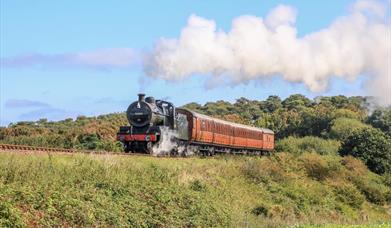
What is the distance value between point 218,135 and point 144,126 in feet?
33.2

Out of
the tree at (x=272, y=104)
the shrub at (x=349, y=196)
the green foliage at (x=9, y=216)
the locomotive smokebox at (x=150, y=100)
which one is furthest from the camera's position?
the tree at (x=272, y=104)

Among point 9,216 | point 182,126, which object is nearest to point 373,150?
point 182,126

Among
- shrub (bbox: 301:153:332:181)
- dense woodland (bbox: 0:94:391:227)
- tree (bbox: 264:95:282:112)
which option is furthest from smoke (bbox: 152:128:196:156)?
tree (bbox: 264:95:282:112)

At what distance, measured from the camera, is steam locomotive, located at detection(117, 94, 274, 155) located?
108ft

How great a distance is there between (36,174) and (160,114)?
19597 millimetres

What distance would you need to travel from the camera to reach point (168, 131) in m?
33.8

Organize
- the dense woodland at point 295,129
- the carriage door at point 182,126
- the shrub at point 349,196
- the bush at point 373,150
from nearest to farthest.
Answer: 1. the carriage door at point 182,126
2. the shrub at point 349,196
3. the dense woodland at point 295,129
4. the bush at point 373,150

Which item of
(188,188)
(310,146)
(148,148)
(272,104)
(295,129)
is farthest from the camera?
(272,104)

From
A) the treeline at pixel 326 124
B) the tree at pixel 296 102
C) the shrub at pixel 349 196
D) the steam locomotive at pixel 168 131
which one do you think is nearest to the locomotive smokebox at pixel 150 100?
the steam locomotive at pixel 168 131

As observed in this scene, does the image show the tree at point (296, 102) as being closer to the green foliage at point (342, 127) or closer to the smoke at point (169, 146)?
the green foliage at point (342, 127)

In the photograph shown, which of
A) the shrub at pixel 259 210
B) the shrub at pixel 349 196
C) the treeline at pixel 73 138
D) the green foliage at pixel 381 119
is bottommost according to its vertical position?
the shrub at pixel 259 210

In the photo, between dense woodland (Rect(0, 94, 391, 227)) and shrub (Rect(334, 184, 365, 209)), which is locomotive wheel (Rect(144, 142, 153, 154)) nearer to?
dense woodland (Rect(0, 94, 391, 227))

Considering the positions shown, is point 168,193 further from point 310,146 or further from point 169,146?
point 310,146

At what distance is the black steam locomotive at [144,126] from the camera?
32.7m
